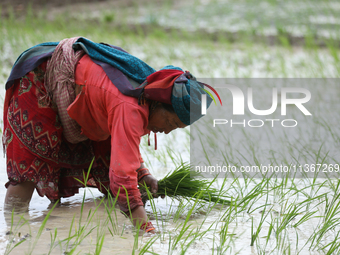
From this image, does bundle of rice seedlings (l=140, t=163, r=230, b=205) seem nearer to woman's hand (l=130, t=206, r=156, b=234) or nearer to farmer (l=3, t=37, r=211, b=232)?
farmer (l=3, t=37, r=211, b=232)

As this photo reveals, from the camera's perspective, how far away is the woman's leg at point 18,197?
6.84ft

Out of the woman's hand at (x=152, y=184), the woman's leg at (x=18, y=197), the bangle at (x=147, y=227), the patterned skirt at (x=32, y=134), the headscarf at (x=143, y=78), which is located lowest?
the bangle at (x=147, y=227)

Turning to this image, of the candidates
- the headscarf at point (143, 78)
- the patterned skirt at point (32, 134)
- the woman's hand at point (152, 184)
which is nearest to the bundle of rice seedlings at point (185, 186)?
the woman's hand at point (152, 184)

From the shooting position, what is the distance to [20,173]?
2064mm

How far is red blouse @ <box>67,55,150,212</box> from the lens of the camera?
1.73 meters

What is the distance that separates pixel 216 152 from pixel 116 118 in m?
1.37

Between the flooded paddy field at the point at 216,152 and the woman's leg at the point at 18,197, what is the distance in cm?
6

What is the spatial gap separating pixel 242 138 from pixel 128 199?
187cm

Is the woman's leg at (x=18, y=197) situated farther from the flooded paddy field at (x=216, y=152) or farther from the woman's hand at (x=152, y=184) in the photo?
the woman's hand at (x=152, y=184)

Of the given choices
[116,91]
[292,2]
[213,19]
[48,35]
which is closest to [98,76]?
[116,91]

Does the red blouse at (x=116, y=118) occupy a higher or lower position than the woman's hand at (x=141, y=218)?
higher

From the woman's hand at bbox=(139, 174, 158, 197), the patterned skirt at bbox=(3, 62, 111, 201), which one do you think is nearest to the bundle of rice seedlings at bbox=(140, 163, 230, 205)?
the woman's hand at bbox=(139, 174, 158, 197)

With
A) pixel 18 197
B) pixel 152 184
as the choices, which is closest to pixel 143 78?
pixel 152 184

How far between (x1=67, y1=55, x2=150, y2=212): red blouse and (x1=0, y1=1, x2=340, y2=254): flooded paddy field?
0.12 meters
